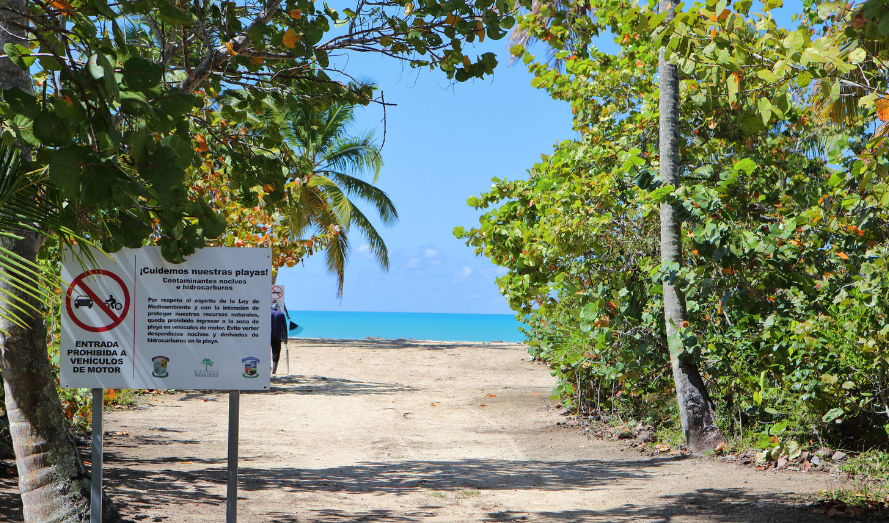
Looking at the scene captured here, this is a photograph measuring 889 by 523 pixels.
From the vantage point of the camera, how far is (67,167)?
2217 mm

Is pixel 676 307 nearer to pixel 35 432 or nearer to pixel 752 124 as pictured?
pixel 752 124

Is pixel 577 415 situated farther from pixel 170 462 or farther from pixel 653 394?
pixel 170 462

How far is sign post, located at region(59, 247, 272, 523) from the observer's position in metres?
3.71

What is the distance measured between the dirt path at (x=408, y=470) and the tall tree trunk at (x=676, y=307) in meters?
0.35

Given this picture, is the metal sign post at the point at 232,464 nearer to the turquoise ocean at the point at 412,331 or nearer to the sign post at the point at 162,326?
the sign post at the point at 162,326

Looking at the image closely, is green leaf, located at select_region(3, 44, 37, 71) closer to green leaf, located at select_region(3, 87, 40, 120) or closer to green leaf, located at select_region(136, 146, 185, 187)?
green leaf, located at select_region(3, 87, 40, 120)

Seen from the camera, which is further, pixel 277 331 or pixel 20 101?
pixel 277 331

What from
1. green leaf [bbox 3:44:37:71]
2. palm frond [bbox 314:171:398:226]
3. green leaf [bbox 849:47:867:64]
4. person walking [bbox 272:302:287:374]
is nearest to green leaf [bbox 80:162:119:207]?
green leaf [bbox 3:44:37:71]

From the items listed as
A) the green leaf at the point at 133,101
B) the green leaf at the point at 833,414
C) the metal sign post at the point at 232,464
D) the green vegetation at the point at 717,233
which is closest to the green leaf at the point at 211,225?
the metal sign post at the point at 232,464

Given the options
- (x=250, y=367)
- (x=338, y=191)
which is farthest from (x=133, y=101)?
(x=338, y=191)

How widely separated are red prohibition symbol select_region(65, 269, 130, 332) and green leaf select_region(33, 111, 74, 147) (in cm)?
144

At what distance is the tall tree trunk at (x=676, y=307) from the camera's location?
6801mm

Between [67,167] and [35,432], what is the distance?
2550 mm

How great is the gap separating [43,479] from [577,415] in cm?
666
